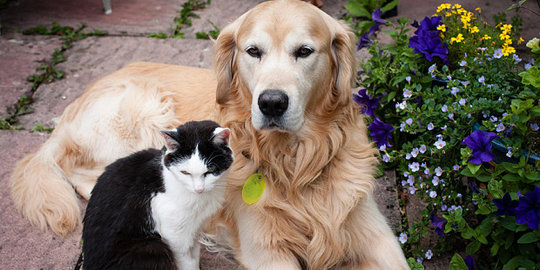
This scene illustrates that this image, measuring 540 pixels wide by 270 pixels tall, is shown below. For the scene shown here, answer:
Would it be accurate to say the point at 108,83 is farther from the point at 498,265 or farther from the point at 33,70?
the point at 498,265

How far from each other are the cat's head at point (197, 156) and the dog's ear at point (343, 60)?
0.77 m

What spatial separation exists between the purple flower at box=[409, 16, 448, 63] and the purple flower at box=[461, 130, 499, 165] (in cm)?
73

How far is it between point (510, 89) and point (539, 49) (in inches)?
10.1

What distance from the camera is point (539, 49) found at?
249cm

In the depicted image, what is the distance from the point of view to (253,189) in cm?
257

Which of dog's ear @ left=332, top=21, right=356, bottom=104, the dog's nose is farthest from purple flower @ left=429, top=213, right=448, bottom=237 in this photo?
the dog's nose

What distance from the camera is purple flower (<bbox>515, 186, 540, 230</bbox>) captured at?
2068mm

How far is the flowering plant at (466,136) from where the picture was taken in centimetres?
223

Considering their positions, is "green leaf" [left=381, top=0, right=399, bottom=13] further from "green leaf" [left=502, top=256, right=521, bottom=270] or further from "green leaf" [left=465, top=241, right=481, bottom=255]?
"green leaf" [left=502, top=256, right=521, bottom=270]

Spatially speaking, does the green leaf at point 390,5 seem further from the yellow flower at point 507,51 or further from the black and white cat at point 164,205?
the black and white cat at point 164,205

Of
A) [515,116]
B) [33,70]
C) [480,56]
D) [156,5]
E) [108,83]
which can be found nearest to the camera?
[515,116]

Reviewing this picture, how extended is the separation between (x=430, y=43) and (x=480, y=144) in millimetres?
868

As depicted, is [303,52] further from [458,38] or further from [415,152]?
[458,38]

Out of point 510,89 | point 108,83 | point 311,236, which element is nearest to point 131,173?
point 311,236
